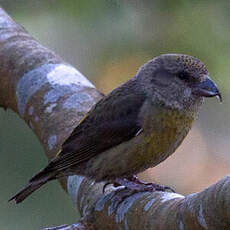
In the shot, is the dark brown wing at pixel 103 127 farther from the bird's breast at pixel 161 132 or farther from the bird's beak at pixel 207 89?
the bird's beak at pixel 207 89

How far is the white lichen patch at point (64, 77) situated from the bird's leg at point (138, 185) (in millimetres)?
616

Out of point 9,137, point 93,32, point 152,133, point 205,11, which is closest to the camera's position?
point 152,133

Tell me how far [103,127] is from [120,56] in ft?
3.07

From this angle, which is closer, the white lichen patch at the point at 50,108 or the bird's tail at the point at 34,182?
the bird's tail at the point at 34,182

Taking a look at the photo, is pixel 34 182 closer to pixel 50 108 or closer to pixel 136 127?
pixel 50 108

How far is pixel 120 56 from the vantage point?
4473 mm

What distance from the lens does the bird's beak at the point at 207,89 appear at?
3.42 meters

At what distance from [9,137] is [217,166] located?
57.3 inches

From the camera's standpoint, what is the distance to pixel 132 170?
137 inches

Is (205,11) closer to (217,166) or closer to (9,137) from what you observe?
(217,166)

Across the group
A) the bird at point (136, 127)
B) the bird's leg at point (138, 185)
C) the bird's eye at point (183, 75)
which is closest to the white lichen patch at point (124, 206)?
the bird's leg at point (138, 185)

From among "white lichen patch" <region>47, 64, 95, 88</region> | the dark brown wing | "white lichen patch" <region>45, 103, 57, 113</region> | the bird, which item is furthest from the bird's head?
"white lichen patch" <region>45, 103, 57, 113</region>

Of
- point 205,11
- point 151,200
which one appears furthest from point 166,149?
point 205,11

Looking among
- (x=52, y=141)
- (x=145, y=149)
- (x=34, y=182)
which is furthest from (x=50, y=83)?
(x=145, y=149)
